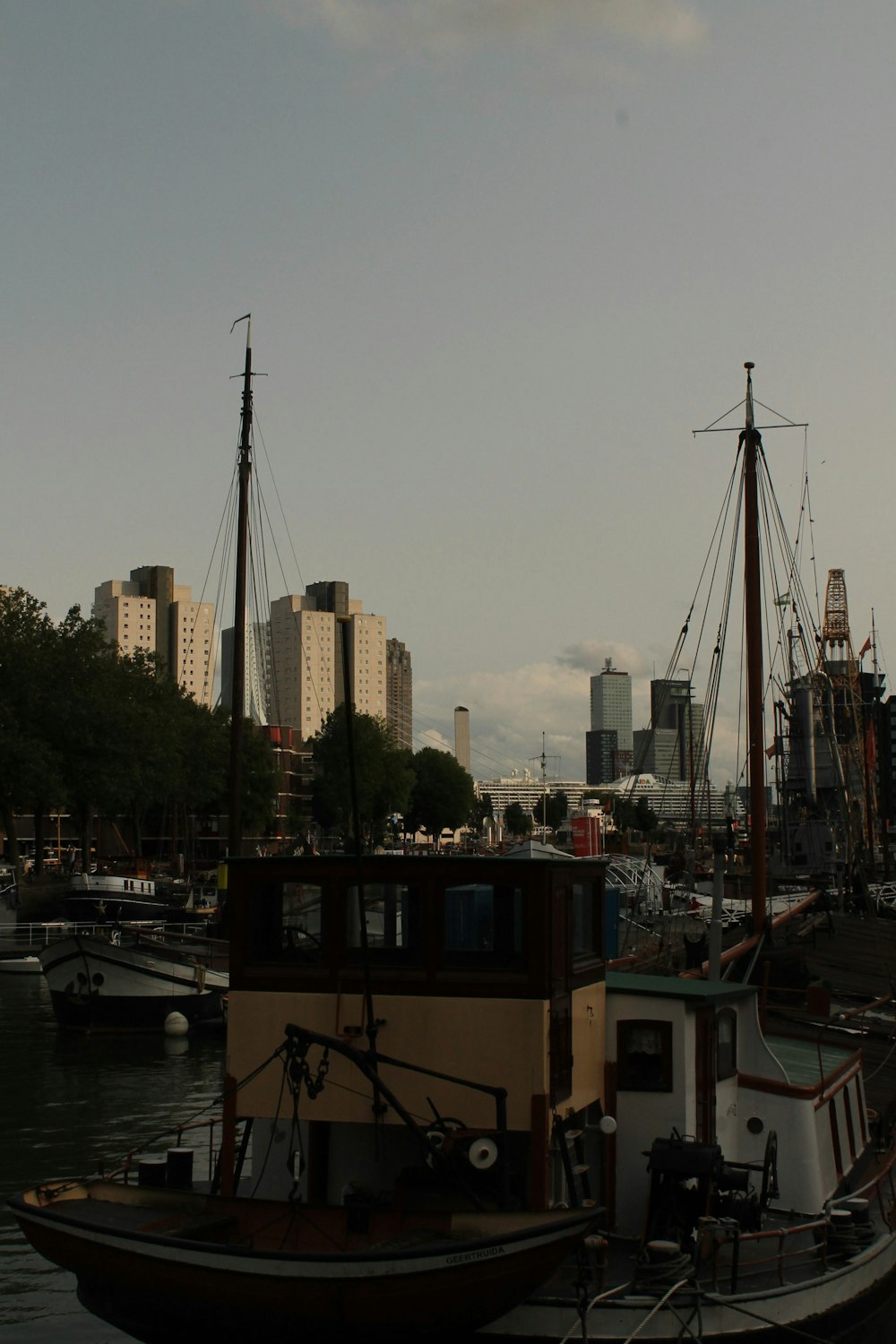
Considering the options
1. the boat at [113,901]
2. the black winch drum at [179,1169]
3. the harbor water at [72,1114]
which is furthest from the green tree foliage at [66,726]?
the black winch drum at [179,1169]

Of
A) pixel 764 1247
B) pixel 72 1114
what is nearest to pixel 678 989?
pixel 764 1247

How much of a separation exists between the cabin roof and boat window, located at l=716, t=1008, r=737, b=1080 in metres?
0.21

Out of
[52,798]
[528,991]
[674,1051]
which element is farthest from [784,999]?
[52,798]

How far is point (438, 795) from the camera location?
174 meters

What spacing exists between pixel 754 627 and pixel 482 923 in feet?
58.2

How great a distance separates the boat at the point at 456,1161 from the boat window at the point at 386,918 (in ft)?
0.10

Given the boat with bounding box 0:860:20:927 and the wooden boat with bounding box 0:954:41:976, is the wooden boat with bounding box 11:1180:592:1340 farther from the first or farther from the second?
the boat with bounding box 0:860:20:927

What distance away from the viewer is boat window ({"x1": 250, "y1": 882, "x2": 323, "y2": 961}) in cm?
1501

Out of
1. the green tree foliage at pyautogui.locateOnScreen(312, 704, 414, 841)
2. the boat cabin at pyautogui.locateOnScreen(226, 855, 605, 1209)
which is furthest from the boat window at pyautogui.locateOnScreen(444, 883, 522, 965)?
the green tree foliage at pyautogui.locateOnScreen(312, 704, 414, 841)

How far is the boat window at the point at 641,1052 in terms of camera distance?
15.9m

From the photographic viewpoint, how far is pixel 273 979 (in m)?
14.9

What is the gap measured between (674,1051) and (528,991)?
108 inches

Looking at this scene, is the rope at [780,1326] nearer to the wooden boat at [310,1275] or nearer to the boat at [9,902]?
the wooden boat at [310,1275]

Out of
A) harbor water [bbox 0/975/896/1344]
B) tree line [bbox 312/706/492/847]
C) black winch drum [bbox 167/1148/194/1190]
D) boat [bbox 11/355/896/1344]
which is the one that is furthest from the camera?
tree line [bbox 312/706/492/847]
